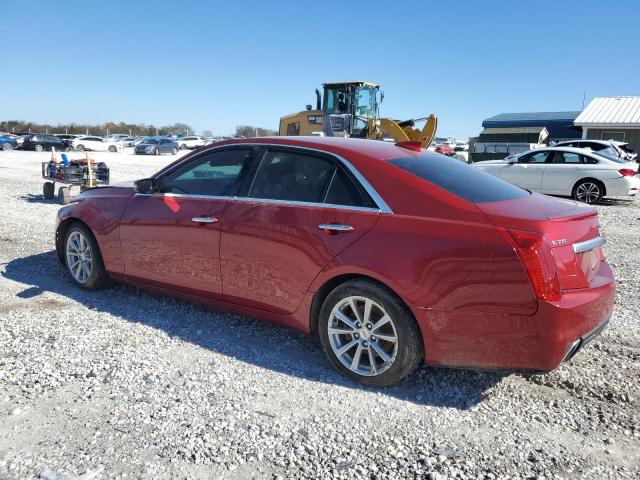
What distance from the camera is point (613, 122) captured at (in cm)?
3350

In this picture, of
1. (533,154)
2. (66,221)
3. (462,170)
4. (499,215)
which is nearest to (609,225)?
(533,154)

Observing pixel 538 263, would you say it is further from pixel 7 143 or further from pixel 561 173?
pixel 7 143

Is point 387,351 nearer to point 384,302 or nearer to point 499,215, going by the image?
point 384,302

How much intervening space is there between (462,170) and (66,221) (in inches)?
160

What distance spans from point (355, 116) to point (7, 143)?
34528 millimetres

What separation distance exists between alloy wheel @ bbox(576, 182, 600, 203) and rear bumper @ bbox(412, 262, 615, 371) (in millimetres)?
11698

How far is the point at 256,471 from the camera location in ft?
8.68

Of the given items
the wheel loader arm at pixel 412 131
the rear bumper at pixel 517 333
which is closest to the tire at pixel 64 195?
the wheel loader arm at pixel 412 131

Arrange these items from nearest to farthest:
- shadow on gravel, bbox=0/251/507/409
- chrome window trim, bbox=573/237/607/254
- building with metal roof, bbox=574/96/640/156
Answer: chrome window trim, bbox=573/237/607/254
shadow on gravel, bbox=0/251/507/409
building with metal roof, bbox=574/96/640/156

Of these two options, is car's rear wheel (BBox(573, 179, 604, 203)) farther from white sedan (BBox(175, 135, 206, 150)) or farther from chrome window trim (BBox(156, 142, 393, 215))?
white sedan (BBox(175, 135, 206, 150))

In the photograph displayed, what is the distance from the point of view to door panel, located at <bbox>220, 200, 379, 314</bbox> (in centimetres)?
356

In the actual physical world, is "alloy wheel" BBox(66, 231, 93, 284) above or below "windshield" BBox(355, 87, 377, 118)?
below

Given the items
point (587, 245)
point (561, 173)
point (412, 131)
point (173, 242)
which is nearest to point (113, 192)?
point (173, 242)

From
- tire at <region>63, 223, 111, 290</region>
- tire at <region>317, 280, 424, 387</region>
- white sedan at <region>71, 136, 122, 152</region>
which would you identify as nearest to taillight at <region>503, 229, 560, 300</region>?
tire at <region>317, 280, 424, 387</region>
